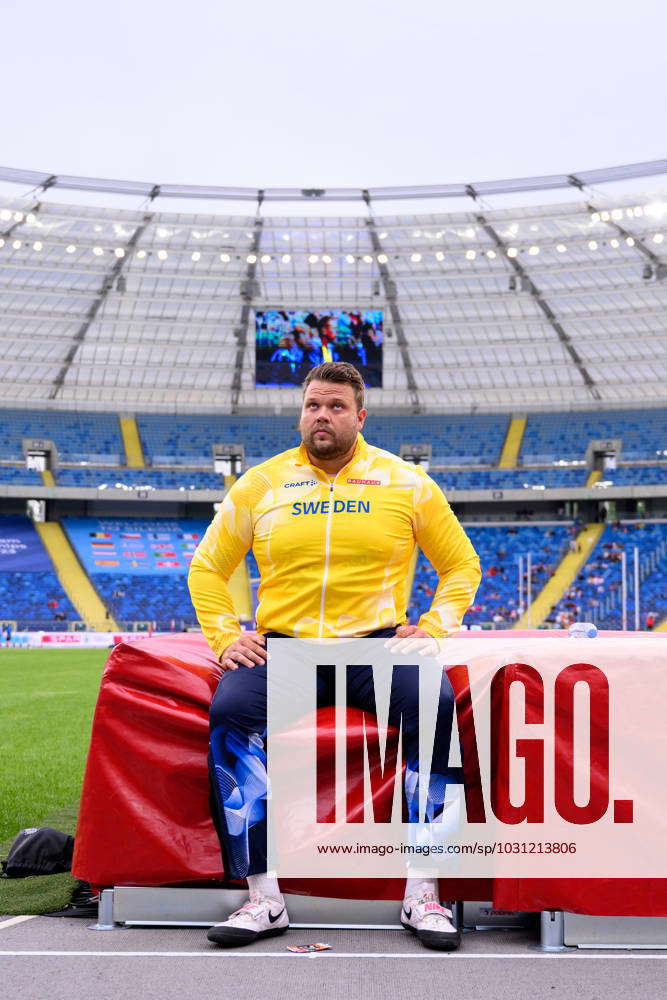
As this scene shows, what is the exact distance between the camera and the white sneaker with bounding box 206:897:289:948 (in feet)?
9.58

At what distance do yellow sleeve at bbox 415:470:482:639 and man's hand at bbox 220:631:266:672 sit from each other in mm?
641

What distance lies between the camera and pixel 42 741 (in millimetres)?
9219

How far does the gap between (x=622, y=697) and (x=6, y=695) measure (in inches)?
508

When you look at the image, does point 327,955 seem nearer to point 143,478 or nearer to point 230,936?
point 230,936

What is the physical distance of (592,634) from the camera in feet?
12.6

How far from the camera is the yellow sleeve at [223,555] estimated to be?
3529 millimetres

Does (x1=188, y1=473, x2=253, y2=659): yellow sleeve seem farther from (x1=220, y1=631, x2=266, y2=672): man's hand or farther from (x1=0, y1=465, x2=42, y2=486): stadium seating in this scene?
(x1=0, y1=465, x2=42, y2=486): stadium seating

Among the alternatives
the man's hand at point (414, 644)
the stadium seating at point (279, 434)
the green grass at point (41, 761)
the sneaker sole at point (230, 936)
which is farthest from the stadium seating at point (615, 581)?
the sneaker sole at point (230, 936)

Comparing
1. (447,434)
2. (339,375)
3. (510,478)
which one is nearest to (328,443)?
(339,375)

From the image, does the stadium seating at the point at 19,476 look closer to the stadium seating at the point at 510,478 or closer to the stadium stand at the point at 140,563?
the stadium stand at the point at 140,563

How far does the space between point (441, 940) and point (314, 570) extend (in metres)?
1.30

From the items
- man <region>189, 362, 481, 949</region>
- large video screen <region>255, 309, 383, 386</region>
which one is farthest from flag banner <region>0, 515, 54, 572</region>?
man <region>189, 362, 481, 949</region>

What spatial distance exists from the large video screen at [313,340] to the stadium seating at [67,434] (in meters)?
8.80

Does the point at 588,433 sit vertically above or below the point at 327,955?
above
